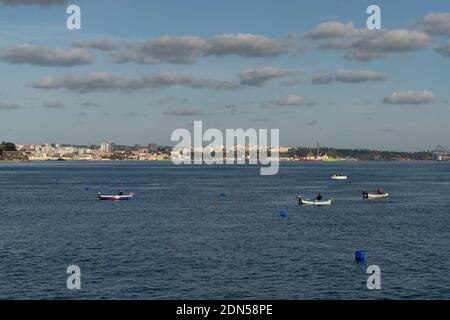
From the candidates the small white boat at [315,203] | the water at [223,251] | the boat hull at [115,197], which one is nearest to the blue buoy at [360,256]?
the water at [223,251]

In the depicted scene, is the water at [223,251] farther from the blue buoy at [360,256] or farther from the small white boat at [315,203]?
the small white boat at [315,203]

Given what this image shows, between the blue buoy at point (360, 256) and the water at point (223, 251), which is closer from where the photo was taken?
the water at point (223, 251)

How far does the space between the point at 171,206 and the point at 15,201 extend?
40.1 m

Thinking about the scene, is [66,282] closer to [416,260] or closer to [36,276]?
[36,276]

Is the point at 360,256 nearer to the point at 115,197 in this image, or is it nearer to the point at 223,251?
the point at 223,251

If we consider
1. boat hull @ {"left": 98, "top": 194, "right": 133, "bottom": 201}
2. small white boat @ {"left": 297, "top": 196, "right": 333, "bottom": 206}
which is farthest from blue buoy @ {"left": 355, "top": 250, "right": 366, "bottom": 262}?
boat hull @ {"left": 98, "top": 194, "right": 133, "bottom": 201}

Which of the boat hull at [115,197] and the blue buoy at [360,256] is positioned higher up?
the boat hull at [115,197]

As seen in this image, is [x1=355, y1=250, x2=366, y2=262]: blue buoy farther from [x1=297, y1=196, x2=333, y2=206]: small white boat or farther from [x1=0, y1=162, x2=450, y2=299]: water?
[x1=297, y1=196, x2=333, y2=206]: small white boat

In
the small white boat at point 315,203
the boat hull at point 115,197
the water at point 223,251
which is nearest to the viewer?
the water at point 223,251

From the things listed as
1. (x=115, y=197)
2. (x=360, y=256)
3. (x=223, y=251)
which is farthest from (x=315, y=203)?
(x=360, y=256)
